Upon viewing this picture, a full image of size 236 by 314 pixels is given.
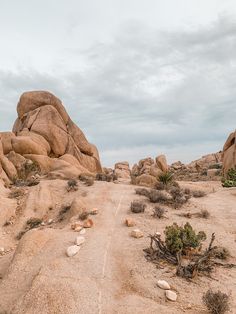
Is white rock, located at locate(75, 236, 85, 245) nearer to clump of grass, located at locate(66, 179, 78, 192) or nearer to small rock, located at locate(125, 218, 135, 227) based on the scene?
small rock, located at locate(125, 218, 135, 227)

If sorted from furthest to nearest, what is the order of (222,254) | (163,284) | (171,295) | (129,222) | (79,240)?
(129,222) → (79,240) → (222,254) → (163,284) → (171,295)

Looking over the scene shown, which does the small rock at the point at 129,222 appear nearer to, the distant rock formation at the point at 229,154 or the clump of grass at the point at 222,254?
the clump of grass at the point at 222,254

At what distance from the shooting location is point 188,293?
8.72m

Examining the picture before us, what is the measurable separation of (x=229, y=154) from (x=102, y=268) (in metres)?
26.8

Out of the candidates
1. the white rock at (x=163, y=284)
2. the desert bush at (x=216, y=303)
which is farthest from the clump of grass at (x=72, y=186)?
the desert bush at (x=216, y=303)

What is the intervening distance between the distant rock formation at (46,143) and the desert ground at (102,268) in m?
11.5

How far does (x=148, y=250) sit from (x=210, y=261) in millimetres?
2117

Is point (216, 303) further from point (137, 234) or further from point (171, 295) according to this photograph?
point (137, 234)

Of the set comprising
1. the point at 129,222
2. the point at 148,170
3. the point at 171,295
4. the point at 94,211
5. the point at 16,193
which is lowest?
the point at 171,295

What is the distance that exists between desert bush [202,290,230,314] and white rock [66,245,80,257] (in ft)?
15.6

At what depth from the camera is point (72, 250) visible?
11.1 meters

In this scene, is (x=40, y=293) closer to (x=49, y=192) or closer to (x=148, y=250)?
(x=148, y=250)

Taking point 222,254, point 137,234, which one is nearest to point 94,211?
point 137,234

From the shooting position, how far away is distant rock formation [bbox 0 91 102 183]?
29.4 m
